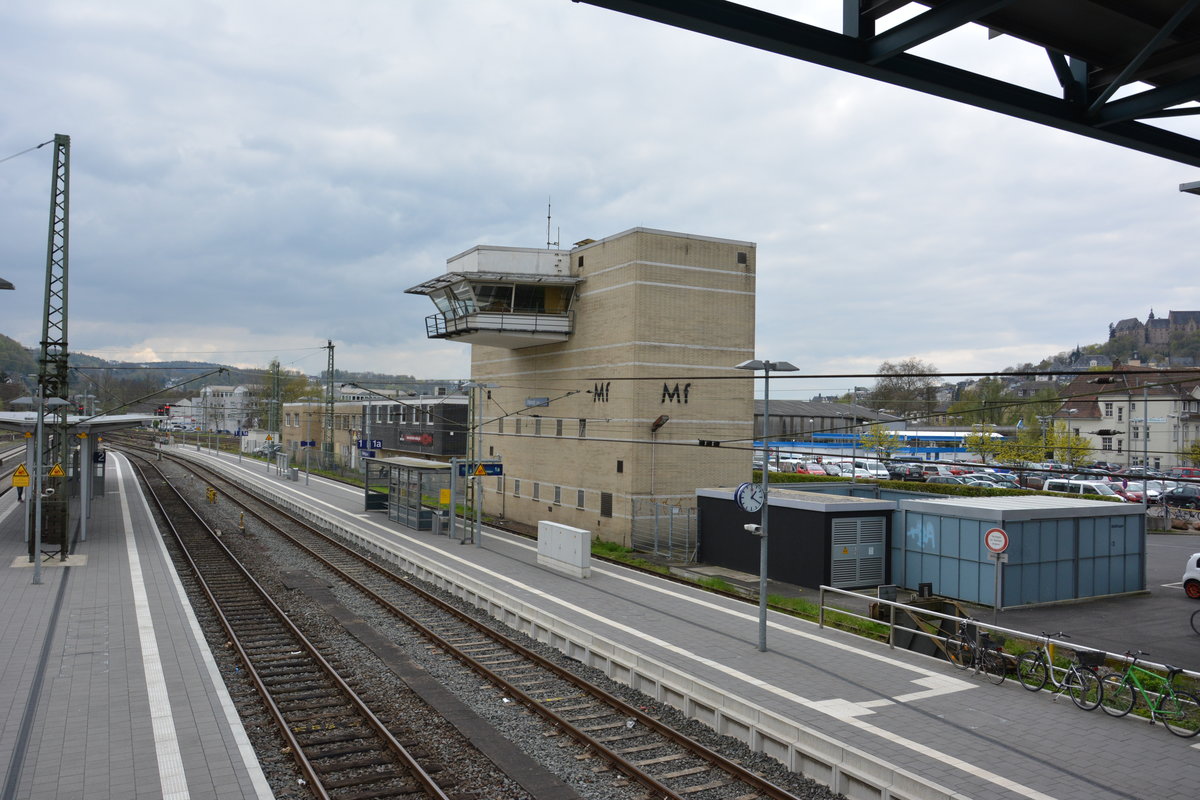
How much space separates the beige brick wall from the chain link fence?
1.68 feet

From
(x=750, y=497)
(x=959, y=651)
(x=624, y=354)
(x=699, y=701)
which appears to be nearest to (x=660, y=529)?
(x=624, y=354)

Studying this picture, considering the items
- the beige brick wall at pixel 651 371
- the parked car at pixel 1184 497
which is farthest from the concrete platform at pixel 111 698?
the parked car at pixel 1184 497

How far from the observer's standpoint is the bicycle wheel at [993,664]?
14.0 m

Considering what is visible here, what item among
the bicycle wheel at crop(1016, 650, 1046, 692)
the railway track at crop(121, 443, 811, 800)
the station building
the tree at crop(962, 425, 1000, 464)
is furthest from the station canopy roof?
the tree at crop(962, 425, 1000, 464)

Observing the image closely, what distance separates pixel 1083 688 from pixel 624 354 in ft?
69.1

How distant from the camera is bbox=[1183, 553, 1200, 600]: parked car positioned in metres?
22.8

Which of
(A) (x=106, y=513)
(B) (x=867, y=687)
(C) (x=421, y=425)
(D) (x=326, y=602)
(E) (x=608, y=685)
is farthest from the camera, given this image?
(C) (x=421, y=425)

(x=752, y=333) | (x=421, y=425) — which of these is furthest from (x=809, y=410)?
(x=752, y=333)

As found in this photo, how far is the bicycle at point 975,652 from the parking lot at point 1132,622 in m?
4.16

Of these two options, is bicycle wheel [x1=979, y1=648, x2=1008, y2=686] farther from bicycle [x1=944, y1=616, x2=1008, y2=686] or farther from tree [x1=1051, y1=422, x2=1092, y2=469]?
tree [x1=1051, y1=422, x2=1092, y2=469]

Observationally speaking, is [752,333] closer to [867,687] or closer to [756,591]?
[756,591]

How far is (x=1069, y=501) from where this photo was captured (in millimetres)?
23719

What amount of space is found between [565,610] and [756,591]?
6801 millimetres

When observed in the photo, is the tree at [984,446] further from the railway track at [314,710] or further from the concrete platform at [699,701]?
the railway track at [314,710]
